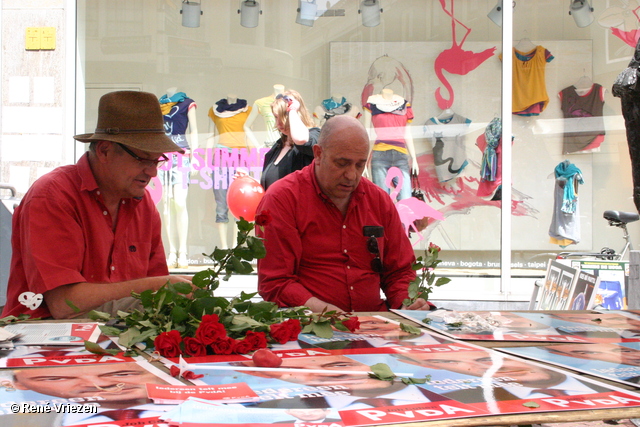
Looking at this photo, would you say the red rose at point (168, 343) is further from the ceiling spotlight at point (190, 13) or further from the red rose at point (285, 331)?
the ceiling spotlight at point (190, 13)

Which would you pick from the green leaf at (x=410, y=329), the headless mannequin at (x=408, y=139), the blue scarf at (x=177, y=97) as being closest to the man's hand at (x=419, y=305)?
the green leaf at (x=410, y=329)

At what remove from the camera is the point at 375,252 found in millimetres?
3092

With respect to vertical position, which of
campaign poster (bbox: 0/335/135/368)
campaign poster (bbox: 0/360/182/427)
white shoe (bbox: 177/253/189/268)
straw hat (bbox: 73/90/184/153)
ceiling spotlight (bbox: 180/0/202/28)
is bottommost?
white shoe (bbox: 177/253/189/268)

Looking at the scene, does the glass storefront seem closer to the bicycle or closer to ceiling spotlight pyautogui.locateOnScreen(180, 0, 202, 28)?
ceiling spotlight pyautogui.locateOnScreen(180, 0, 202, 28)

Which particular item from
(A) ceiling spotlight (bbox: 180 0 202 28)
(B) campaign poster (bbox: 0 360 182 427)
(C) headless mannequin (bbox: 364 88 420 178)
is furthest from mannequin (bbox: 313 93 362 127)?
(B) campaign poster (bbox: 0 360 182 427)

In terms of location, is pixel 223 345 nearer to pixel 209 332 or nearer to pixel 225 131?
pixel 209 332

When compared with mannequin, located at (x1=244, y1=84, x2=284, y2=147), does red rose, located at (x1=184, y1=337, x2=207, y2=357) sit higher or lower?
lower

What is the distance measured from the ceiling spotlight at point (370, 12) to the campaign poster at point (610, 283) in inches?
144

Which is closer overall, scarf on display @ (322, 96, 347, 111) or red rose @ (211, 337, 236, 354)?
red rose @ (211, 337, 236, 354)

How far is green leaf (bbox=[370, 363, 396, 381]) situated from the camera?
140 centimetres

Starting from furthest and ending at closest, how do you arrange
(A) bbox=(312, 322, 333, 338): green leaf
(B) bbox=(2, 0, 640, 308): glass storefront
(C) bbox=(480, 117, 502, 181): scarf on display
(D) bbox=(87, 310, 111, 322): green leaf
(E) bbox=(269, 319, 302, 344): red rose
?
(B) bbox=(2, 0, 640, 308): glass storefront → (C) bbox=(480, 117, 502, 181): scarf on display → (D) bbox=(87, 310, 111, 322): green leaf → (A) bbox=(312, 322, 333, 338): green leaf → (E) bbox=(269, 319, 302, 344): red rose

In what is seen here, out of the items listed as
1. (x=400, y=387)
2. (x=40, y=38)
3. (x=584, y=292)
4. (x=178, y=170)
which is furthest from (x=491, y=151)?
(x=400, y=387)

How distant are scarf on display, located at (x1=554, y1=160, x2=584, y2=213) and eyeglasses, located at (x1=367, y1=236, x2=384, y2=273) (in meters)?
4.83

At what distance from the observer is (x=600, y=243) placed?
7.21m
